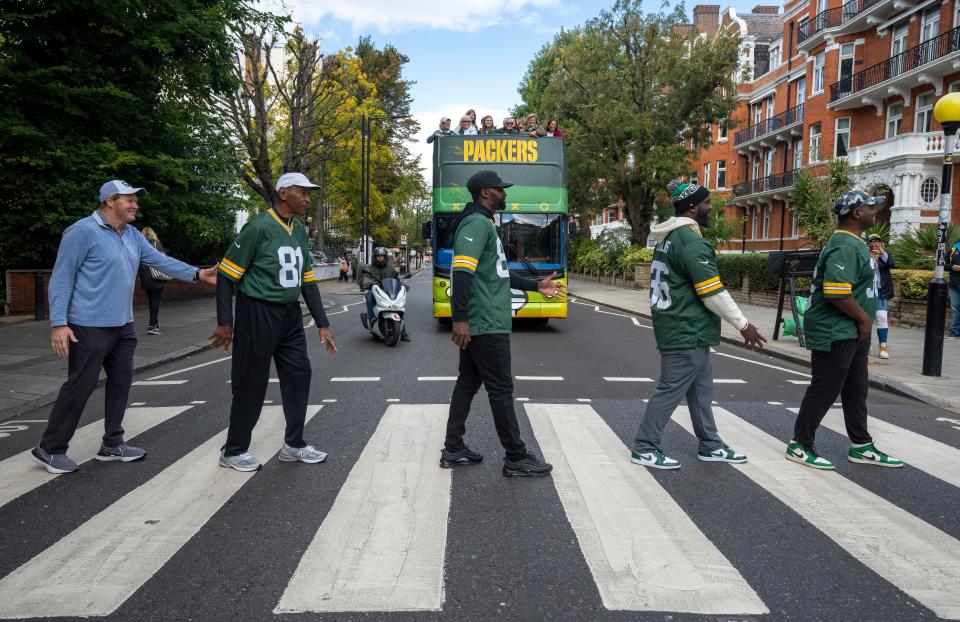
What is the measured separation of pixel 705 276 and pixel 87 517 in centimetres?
375

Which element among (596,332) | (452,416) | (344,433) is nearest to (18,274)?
(596,332)

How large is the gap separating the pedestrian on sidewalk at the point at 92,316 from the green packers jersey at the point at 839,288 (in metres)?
4.50

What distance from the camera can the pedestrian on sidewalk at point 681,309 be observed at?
4.49m

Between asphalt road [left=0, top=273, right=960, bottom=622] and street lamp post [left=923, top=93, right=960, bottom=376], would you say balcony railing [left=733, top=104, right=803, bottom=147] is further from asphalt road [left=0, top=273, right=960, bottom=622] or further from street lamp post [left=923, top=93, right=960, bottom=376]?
asphalt road [left=0, top=273, right=960, bottom=622]

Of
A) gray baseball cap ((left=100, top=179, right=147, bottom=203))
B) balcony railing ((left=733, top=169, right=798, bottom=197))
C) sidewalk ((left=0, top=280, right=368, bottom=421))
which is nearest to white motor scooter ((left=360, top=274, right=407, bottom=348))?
sidewalk ((left=0, top=280, right=368, bottom=421))

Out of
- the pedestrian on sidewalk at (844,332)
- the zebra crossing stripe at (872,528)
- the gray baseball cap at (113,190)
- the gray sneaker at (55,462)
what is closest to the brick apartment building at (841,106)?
the pedestrian on sidewalk at (844,332)

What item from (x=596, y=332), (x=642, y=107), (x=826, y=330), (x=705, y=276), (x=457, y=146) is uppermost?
(x=642, y=107)

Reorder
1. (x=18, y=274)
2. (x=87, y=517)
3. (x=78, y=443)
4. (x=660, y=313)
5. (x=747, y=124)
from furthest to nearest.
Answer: (x=747, y=124), (x=18, y=274), (x=78, y=443), (x=660, y=313), (x=87, y=517)

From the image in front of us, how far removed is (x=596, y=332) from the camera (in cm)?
1431

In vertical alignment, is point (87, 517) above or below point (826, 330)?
below

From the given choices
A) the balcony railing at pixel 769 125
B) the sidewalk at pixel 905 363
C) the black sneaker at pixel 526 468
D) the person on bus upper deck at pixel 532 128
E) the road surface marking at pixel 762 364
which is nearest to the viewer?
the black sneaker at pixel 526 468

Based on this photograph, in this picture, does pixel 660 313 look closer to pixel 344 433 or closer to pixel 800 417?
pixel 800 417

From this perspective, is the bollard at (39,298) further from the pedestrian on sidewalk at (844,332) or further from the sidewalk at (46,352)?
the pedestrian on sidewalk at (844,332)

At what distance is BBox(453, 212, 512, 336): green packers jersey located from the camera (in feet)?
14.1
